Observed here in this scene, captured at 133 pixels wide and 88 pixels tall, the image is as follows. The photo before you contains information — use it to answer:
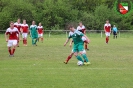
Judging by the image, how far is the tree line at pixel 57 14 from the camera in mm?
67938

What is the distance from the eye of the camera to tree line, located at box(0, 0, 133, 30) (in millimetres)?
67938

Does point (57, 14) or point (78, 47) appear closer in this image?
point (78, 47)

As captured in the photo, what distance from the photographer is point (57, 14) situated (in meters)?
70.6

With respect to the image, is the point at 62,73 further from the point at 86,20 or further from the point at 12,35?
the point at 86,20

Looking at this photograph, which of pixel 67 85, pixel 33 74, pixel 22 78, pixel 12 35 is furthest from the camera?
pixel 12 35

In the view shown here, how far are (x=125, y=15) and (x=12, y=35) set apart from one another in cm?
5339

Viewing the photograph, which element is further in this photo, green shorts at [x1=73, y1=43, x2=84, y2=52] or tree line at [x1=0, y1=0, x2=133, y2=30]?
tree line at [x1=0, y1=0, x2=133, y2=30]

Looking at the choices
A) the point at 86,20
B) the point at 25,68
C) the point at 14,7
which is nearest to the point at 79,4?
the point at 86,20

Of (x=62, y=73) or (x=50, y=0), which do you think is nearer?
(x=62, y=73)

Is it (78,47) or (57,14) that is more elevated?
(57,14)

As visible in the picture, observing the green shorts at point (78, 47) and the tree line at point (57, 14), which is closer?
the green shorts at point (78, 47)

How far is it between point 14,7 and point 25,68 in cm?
5411

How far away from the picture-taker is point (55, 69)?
1473 centimetres

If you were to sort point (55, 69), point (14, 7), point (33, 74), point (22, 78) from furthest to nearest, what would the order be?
point (14, 7)
point (55, 69)
point (33, 74)
point (22, 78)
